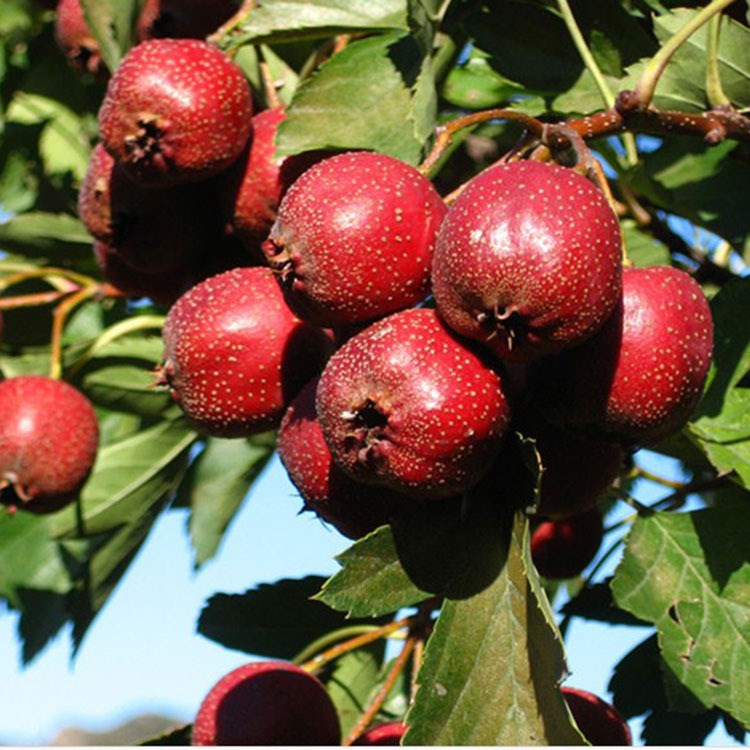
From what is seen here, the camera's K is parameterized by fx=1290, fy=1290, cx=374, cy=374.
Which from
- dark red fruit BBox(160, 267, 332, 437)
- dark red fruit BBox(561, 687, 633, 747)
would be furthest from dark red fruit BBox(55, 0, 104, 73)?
dark red fruit BBox(561, 687, 633, 747)

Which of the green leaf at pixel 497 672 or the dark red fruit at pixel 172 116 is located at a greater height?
the dark red fruit at pixel 172 116

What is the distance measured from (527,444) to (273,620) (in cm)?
89

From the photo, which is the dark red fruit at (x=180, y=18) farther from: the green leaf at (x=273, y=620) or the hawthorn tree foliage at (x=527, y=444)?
the green leaf at (x=273, y=620)

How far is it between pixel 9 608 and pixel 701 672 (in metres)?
1.45

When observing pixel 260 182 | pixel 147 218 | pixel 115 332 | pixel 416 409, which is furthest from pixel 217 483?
pixel 416 409

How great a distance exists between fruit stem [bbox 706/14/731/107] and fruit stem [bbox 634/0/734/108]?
4 cm

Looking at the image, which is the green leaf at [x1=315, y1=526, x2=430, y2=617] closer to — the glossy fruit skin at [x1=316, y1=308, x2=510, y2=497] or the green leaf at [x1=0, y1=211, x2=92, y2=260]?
the glossy fruit skin at [x1=316, y1=308, x2=510, y2=497]

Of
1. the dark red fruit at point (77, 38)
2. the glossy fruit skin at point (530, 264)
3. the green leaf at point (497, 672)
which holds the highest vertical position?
the glossy fruit skin at point (530, 264)

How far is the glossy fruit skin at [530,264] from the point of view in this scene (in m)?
1.17

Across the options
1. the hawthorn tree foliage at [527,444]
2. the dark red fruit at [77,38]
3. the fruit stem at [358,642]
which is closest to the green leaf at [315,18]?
the hawthorn tree foliage at [527,444]

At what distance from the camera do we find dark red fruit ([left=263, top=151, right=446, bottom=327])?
1.27 metres

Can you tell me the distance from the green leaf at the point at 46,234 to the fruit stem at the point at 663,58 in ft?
3.99

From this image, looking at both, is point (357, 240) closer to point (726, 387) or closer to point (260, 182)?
point (260, 182)

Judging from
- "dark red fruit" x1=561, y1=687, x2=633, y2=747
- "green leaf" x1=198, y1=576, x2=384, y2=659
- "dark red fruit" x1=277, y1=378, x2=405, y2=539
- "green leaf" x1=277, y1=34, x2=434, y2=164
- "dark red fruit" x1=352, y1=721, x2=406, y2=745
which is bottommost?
"green leaf" x1=198, y1=576, x2=384, y2=659
